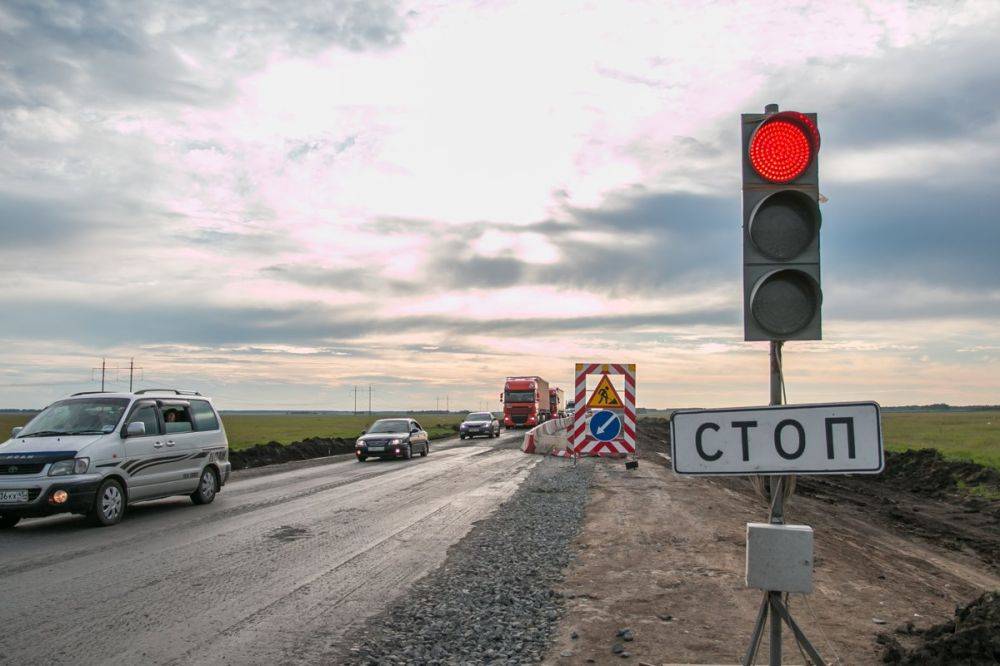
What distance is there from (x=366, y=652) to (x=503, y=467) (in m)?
19.4

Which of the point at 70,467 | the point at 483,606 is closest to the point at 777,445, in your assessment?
the point at 483,606

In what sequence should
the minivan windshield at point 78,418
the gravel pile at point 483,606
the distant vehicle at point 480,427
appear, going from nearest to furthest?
the gravel pile at point 483,606 < the minivan windshield at point 78,418 < the distant vehicle at point 480,427

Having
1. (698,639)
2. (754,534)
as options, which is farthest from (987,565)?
(754,534)

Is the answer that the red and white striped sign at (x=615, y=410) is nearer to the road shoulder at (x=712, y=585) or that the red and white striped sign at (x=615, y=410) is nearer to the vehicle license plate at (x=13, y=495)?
the road shoulder at (x=712, y=585)

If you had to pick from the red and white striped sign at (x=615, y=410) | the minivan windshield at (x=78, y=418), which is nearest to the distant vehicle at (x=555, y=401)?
the red and white striped sign at (x=615, y=410)

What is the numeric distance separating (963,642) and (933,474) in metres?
23.8

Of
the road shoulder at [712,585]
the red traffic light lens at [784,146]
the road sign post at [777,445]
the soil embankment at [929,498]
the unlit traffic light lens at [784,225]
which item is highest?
the red traffic light lens at [784,146]

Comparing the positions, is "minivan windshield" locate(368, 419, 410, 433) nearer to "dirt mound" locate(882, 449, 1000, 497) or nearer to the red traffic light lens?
"dirt mound" locate(882, 449, 1000, 497)

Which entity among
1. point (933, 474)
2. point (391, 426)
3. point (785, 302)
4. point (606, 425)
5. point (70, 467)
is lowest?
point (933, 474)

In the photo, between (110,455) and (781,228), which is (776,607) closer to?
(781,228)

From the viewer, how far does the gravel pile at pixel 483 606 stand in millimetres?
5805

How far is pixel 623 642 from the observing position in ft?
20.1

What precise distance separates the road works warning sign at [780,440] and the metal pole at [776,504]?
0.73 feet

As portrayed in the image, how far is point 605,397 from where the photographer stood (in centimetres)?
1691
